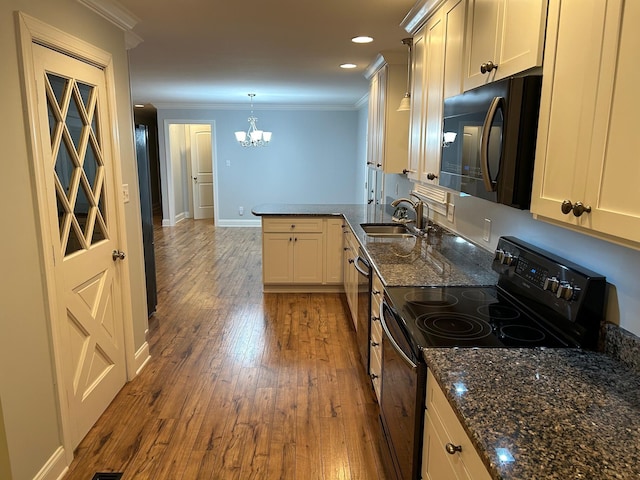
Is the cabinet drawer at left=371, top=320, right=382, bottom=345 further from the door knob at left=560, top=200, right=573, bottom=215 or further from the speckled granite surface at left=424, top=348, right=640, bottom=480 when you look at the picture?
the door knob at left=560, top=200, right=573, bottom=215

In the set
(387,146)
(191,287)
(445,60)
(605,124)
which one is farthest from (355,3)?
(191,287)

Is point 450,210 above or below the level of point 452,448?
above

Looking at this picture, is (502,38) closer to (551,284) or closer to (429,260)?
(551,284)

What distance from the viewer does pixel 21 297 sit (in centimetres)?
184

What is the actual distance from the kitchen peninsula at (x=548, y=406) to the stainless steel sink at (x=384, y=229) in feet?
7.45

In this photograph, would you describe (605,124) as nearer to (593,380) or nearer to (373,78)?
(593,380)

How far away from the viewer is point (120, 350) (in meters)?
2.83

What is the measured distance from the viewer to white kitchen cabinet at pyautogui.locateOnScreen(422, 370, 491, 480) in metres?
1.09

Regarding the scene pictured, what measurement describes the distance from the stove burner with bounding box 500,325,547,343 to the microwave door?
50 centimetres

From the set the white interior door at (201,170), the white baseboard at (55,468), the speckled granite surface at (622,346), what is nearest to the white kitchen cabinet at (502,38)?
the speckled granite surface at (622,346)

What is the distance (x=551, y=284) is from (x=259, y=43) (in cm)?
287

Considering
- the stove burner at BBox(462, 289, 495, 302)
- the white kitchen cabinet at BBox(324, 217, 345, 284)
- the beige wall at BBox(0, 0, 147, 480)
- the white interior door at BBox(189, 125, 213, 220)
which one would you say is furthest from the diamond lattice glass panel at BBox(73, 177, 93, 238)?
the white interior door at BBox(189, 125, 213, 220)

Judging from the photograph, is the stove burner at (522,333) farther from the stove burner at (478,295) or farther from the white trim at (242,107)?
the white trim at (242,107)

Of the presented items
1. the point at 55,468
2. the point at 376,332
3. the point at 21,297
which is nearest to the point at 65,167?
the point at 21,297
